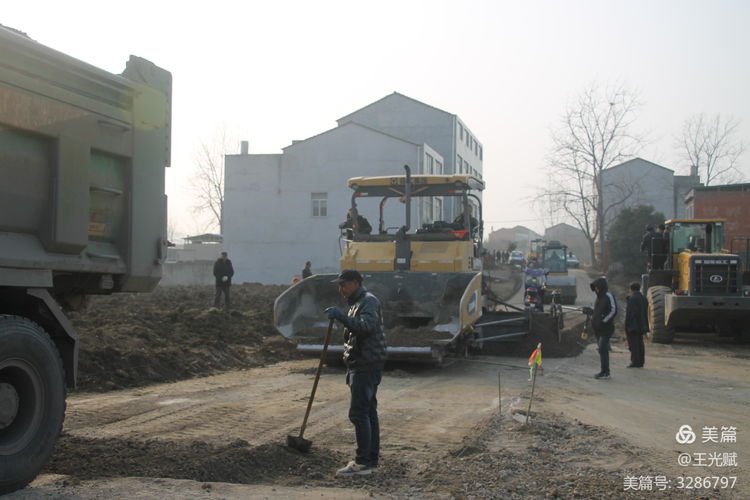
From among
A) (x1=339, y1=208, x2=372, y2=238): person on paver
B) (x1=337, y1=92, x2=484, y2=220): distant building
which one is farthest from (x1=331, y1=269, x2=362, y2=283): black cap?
(x1=337, y1=92, x2=484, y2=220): distant building

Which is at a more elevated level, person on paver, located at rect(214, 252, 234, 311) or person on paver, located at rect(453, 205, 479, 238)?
person on paver, located at rect(453, 205, 479, 238)

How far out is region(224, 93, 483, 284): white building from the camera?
130ft

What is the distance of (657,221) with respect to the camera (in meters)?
43.0

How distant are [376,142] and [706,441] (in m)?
33.5

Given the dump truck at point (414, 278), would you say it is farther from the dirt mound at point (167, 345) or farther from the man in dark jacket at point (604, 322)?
the man in dark jacket at point (604, 322)

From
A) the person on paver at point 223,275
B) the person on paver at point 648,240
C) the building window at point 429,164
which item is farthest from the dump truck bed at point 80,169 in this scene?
the building window at point 429,164

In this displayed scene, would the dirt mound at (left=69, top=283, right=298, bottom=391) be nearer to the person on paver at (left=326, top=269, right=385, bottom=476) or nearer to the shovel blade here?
the shovel blade

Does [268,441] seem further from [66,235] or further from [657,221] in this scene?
[657,221]

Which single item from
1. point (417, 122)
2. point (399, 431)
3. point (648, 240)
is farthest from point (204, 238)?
point (399, 431)

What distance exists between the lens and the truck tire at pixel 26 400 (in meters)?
4.79

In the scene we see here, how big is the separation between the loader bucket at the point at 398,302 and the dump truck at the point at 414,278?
0.02m

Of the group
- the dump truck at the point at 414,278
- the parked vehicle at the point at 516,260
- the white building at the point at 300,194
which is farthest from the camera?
the parked vehicle at the point at 516,260

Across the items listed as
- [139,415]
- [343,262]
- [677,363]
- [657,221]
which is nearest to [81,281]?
[139,415]

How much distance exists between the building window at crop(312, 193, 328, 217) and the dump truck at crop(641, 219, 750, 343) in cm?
2338
